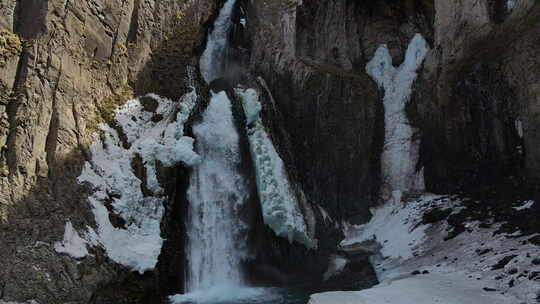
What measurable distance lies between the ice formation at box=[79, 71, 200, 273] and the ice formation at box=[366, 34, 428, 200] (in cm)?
967

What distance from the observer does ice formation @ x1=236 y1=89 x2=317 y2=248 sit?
1733 centimetres

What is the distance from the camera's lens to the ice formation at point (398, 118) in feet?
71.1

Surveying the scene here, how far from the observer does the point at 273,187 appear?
17.9 m

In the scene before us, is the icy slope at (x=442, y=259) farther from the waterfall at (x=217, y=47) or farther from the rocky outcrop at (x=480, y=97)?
the waterfall at (x=217, y=47)

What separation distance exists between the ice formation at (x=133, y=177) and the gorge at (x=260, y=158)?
0.06 metres

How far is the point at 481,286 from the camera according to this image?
1130 centimetres

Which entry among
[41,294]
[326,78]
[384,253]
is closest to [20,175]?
[41,294]

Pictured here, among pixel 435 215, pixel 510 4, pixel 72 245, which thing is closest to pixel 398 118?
pixel 435 215

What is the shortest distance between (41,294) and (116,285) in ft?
6.54

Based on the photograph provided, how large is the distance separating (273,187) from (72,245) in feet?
24.0

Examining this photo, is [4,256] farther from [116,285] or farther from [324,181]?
[324,181]

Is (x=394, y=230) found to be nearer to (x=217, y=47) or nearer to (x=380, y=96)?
(x=380, y=96)

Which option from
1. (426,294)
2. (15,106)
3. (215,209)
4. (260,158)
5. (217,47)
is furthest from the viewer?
(217,47)

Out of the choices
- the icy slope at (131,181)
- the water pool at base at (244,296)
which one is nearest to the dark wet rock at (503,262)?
the water pool at base at (244,296)
